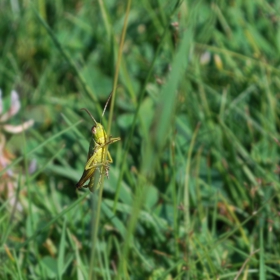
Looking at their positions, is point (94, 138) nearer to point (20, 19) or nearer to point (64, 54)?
point (64, 54)

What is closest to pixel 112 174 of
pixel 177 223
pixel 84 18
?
pixel 177 223

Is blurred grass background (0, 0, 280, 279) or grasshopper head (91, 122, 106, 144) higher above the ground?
grasshopper head (91, 122, 106, 144)

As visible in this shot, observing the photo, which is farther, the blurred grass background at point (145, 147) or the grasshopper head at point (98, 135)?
the blurred grass background at point (145, 147)

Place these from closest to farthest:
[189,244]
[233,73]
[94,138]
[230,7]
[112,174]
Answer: [94,138] < [189,244] < [112,174] < [233,73] < [230,7]

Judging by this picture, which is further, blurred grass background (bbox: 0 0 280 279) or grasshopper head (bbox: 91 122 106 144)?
blurred grass background (bbox: 0 0 280 279)

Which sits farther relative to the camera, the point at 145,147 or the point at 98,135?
the point at 145,147

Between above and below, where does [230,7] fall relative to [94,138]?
below

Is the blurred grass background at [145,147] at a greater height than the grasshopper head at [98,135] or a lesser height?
lesser

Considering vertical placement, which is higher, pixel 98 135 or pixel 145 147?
pixel 98 135
